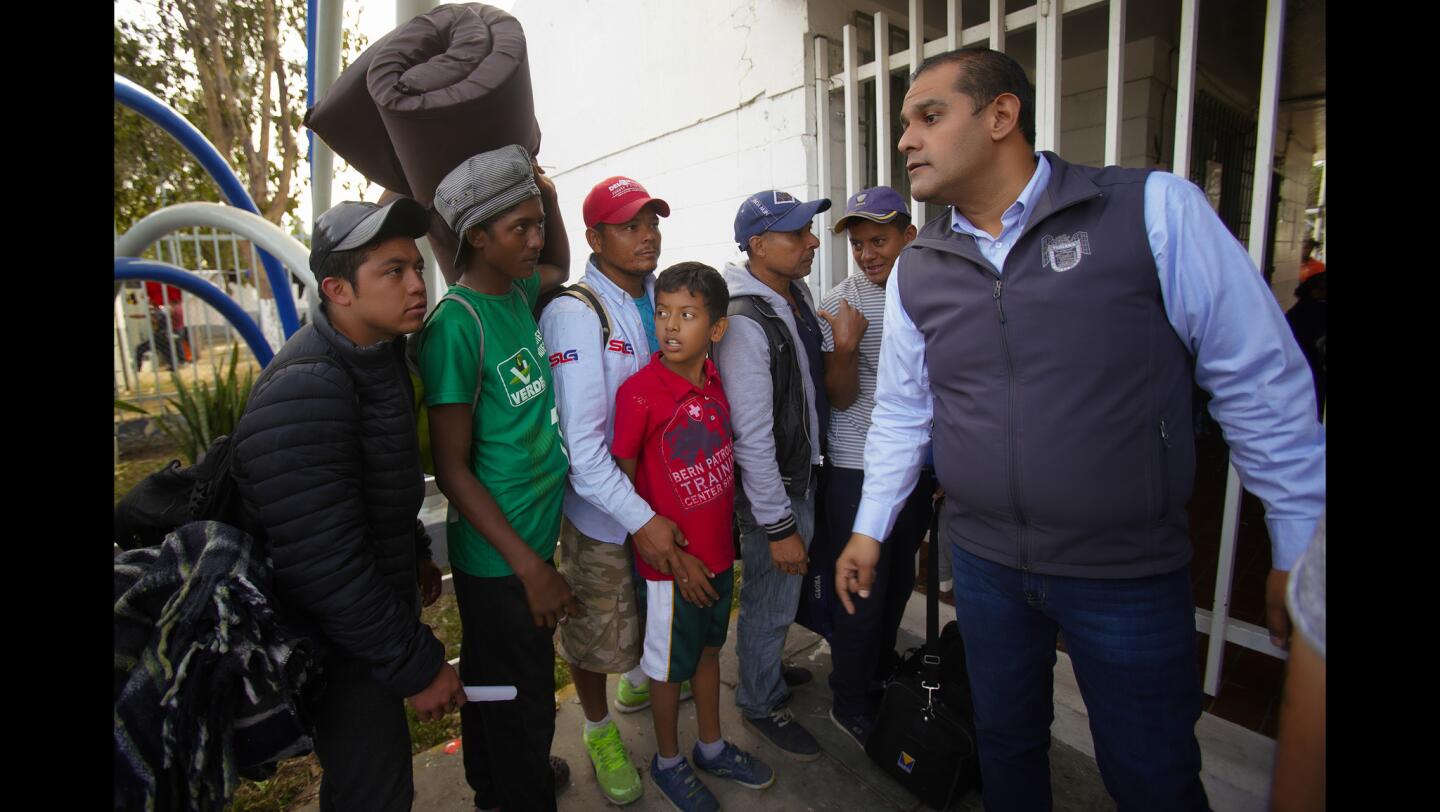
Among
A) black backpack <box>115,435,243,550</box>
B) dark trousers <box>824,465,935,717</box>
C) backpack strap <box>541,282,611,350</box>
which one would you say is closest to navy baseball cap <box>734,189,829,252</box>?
backpack strap <box>541,282,611,350</box>

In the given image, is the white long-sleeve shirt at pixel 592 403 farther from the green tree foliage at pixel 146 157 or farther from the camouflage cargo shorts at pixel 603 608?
the green tree foliage at pixel 146 157

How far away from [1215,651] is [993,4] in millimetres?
2662

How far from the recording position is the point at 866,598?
239 centimetres

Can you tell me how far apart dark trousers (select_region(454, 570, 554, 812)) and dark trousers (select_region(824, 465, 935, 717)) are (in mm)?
1082

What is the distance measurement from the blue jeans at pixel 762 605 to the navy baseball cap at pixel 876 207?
0.97 m

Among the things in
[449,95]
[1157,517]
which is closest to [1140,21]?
[1157,517]

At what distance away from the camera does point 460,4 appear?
1936 mm

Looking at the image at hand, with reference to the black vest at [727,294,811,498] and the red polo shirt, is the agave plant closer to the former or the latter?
the red polo shirt

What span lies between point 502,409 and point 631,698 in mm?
1496

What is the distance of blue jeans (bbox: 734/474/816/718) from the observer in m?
2.46

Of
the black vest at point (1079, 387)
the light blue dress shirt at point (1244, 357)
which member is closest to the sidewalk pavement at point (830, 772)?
the black vest at point (1079, 387)

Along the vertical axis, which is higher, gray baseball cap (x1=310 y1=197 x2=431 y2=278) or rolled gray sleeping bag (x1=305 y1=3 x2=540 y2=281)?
rolled gray sleeping bag (x1=305 y1=3 x2=540 y2=281)

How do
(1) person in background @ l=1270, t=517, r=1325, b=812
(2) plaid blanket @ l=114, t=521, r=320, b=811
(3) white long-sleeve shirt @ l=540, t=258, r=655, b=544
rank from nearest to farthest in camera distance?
(1) person in background @ l=1270, t=517, r=1325, b=812 < (2) plaid blanket @ l=114, t=521, r=320, b=811 < (3) white long-sleeve shirt @ l=540, t=258, r=655, b=544
